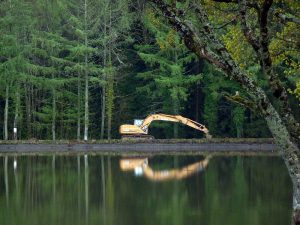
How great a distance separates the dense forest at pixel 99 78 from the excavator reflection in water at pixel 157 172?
11912 mm

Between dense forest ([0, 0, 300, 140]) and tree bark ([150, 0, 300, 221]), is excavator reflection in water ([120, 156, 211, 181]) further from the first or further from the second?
tree bark ([150, 0, 300, 221])

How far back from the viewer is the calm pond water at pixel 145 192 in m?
14.3

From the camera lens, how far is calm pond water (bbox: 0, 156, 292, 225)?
14289mm

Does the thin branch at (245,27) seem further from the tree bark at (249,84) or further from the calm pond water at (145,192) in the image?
the calm pond water at (145,192)

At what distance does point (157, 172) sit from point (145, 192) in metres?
6.11

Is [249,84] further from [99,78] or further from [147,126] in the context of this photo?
[99,78]

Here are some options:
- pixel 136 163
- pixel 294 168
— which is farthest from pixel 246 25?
pixel 136 163

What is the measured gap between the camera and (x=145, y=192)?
18.7 m

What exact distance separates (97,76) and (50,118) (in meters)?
4.63

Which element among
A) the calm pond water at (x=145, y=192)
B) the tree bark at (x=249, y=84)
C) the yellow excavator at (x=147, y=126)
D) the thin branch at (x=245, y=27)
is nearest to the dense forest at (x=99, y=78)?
the yellow excavator at (x=147, y=126)

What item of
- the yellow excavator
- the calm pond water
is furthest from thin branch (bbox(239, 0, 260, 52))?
the yellow excavator

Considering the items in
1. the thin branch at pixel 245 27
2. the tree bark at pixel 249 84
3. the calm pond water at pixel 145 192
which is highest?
the thin branch at pixel 245 27

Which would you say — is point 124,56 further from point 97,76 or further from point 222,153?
point 222,153

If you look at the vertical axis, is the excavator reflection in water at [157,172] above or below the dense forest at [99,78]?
below
